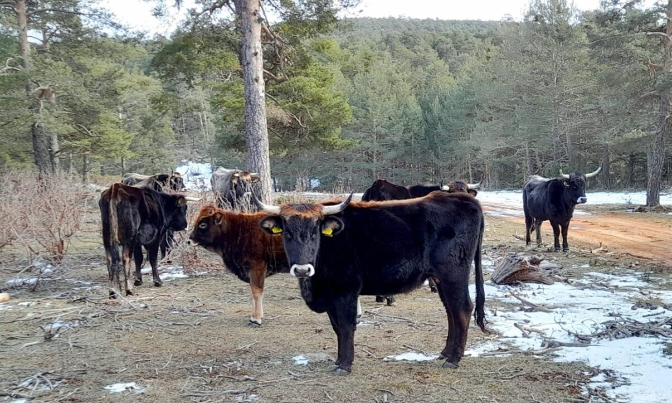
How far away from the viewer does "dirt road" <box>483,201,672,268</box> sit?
38.0 ft

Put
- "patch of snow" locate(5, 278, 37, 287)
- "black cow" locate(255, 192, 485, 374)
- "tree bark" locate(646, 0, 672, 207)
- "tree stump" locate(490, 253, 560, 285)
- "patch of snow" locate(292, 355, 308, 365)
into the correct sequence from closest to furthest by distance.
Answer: "black cow" locate(255, 192, 485, 374), "patch of snow" locate(292, 355, 308, 365), "tree stump" locate(490, 253, 560, 285), "patch of snow" locate(5, 278, 37, 287), "tree bark" locate(646, 0, 672, 207)

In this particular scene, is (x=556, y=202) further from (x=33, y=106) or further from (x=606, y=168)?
(x=606, y=168)

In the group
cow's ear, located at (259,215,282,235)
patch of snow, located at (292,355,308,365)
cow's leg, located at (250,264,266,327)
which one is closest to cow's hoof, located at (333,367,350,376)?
patch of snow, located at (292,355,308,365)

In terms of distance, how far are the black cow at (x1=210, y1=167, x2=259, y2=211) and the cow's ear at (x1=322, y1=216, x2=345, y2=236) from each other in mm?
6452

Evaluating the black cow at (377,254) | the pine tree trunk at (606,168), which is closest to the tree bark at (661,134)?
the pine tree trunk at (606,168)

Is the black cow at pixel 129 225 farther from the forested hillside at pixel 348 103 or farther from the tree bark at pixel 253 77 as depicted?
the forested hillside at pixel 348 103

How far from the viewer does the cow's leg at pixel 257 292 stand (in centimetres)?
669

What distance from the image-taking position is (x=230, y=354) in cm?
557

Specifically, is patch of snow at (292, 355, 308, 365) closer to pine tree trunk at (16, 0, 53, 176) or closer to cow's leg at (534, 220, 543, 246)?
cow's leg at (534, 220, 543, 246)

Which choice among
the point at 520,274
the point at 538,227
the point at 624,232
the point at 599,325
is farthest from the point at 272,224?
the point at 624,232

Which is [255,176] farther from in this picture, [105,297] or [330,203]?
[330,203]

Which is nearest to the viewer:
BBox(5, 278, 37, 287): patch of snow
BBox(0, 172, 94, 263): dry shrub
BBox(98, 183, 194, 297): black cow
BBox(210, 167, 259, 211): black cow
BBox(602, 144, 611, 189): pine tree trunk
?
BBox(98, 183, 194, 297): black cow

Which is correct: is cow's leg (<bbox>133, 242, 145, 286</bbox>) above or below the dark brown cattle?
below

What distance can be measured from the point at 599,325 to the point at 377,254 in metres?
2.86
